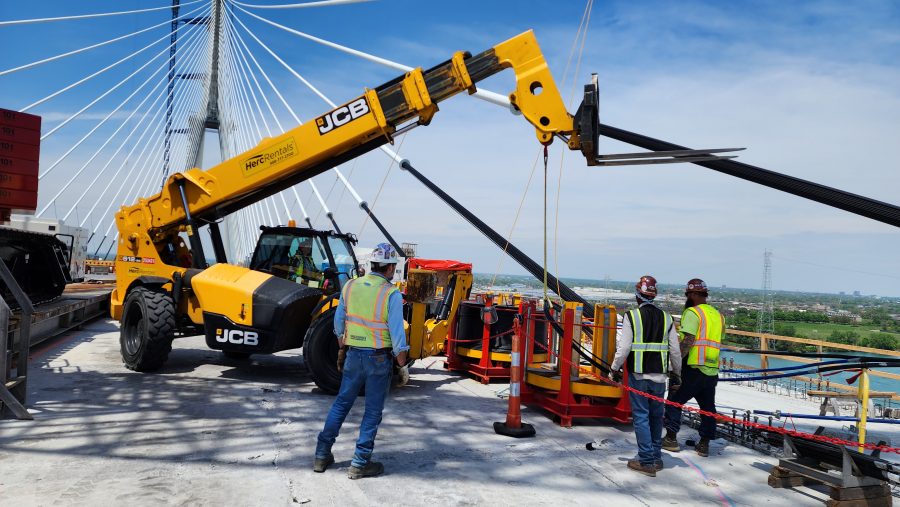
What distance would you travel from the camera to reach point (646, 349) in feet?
16.7

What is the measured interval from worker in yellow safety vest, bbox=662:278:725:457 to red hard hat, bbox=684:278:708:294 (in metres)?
0.19

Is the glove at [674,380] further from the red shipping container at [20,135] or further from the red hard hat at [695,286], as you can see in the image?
the red shipping container at [20,135]

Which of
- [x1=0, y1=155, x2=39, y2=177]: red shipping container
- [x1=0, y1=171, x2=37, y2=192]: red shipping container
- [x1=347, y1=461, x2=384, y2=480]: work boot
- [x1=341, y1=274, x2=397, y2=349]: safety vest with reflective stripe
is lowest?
[x1=347, y1=461, x2=384, y2=480]: work boot

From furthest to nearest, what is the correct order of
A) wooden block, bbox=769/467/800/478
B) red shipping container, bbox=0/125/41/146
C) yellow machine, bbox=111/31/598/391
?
1. yellow machine, bbox=111/31/598/391
2. red shipping container, bbox=0/125/41/146
3. wooden block, bbox=769/467/800/478

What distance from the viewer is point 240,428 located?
5.44 meters

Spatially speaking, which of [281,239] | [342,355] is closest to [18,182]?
[281,239]

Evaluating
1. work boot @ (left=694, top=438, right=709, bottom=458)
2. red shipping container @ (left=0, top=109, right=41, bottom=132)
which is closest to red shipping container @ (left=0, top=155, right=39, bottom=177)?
red shipping container @ (left=0, top=109, right=41, bottom=132)

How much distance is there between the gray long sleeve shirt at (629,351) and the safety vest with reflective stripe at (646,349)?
1.4 inches

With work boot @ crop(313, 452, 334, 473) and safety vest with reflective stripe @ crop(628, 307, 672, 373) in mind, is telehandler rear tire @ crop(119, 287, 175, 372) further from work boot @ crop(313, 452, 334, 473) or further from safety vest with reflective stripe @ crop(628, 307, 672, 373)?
safety vest with reflective stripe @ crop(628, 307, 672, 373)

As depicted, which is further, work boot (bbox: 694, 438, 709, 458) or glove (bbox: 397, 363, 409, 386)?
glove (bbox: 397, 363, 409, 386)

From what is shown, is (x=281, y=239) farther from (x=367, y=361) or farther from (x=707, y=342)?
(x=707, y=342)

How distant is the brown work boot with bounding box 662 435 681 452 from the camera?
5684mm

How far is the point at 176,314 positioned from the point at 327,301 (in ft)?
7.76

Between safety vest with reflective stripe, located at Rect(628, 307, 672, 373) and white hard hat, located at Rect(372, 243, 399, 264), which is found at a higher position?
white hard hat, located at Rect(372, 243, 399, 264)
